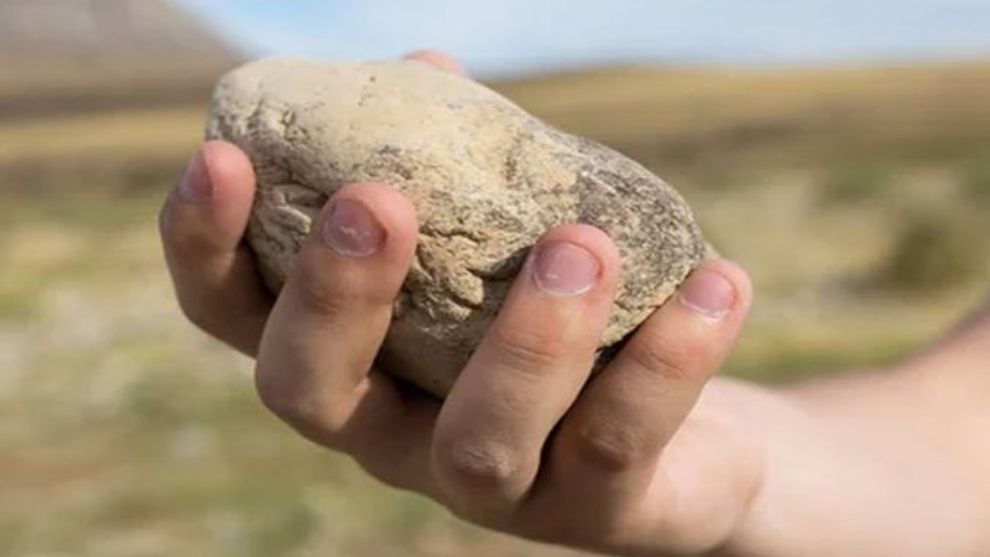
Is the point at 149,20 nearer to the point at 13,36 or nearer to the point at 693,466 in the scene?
the point at 13,36

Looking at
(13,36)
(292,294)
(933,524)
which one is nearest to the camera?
(292,294)

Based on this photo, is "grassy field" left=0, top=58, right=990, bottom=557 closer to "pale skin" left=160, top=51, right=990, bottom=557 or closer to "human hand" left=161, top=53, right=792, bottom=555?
"pale skin" left=160, top=51, right=990, bottom=557

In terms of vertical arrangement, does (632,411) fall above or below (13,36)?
above

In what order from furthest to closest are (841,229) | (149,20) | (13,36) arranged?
(149,20), (13,36), (841,229)

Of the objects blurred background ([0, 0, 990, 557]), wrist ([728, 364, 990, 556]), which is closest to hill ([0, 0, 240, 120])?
blurred background ([0, 0, 990, 557])

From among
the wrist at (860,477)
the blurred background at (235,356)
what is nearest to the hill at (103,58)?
the blurred background at (235,356)

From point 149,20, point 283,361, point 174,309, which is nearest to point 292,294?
point 283,361

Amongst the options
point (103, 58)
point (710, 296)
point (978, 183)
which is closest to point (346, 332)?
point (710, 296)
